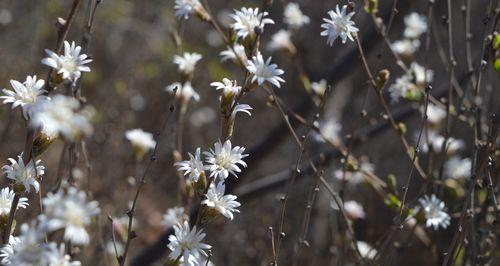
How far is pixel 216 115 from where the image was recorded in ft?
21.5

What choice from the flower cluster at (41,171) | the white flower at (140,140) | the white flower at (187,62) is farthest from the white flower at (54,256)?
the white flower at (140,140)

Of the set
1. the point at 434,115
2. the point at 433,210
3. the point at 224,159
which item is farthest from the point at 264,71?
the point at 434,115

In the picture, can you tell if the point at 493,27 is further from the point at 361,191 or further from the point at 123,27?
the point at 123,27

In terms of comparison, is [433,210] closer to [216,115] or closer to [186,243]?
[186,243]

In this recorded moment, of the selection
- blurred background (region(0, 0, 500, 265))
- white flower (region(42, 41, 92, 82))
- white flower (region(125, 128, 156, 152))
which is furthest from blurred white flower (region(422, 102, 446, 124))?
white flower (region(42, 41, 92, 82))

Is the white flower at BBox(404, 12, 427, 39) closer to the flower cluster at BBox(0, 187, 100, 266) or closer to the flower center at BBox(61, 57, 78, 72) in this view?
the flower center at BBox(61, 57, 78, 72)

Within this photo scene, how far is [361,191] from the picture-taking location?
203 inches

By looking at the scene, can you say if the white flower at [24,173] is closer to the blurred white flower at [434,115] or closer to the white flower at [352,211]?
the white flower at [352,211]

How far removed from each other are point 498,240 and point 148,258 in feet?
5.20

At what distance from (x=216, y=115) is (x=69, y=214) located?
5300mm

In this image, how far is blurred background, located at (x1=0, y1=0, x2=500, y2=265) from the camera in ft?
12.8

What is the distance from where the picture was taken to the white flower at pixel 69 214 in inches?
48.4

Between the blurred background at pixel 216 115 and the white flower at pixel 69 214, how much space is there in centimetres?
184

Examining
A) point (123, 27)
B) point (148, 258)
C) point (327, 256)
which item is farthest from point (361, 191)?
point (123, 27)
